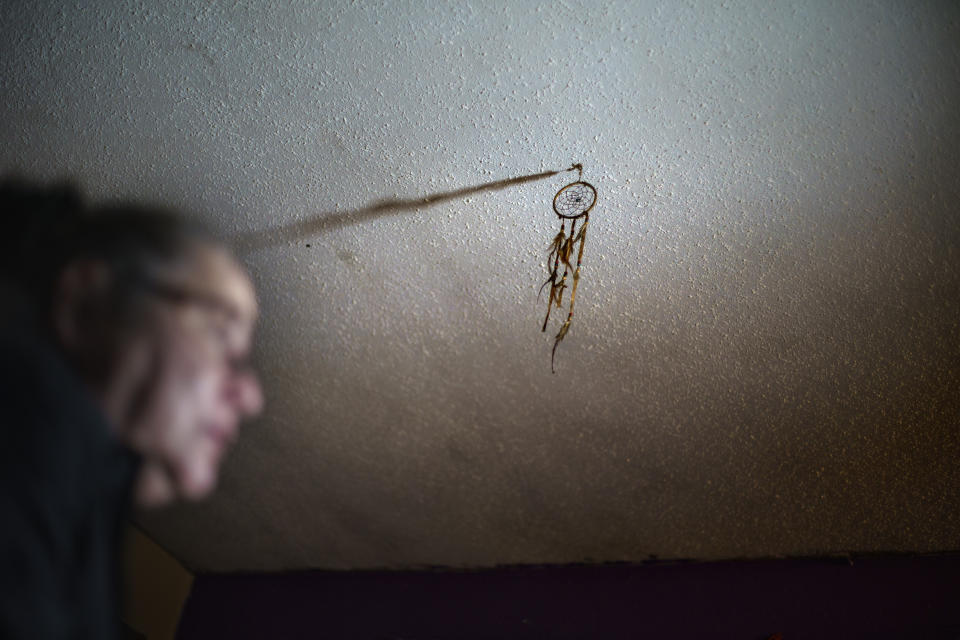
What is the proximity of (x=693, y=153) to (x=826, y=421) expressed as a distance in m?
1.33

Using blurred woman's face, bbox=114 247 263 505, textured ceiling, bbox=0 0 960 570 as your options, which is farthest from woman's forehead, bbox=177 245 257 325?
textured ceiling, bbox=0 0 960 570

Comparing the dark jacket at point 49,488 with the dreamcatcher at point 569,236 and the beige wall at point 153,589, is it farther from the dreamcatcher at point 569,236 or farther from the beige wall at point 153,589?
the beige wall at point 153,589

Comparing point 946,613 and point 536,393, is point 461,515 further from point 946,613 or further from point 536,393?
point 946,613

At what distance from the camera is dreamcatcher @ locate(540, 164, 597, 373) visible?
2.05 metres

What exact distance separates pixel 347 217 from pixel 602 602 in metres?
2.40

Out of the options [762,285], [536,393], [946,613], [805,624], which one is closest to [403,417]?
[536,393]

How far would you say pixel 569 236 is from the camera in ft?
7.06

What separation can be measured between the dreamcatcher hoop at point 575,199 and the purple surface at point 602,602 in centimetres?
221

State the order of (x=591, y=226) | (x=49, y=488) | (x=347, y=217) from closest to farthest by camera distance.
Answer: (x=49, y=488)
(x=591, y=226)
(x=347, y=217)

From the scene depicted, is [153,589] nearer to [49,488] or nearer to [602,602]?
[602,602]

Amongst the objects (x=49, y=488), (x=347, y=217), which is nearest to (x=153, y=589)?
(x=347, y=217)

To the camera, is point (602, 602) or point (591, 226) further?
point (602, 602)

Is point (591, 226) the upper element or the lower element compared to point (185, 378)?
upper

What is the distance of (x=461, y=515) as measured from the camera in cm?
356
